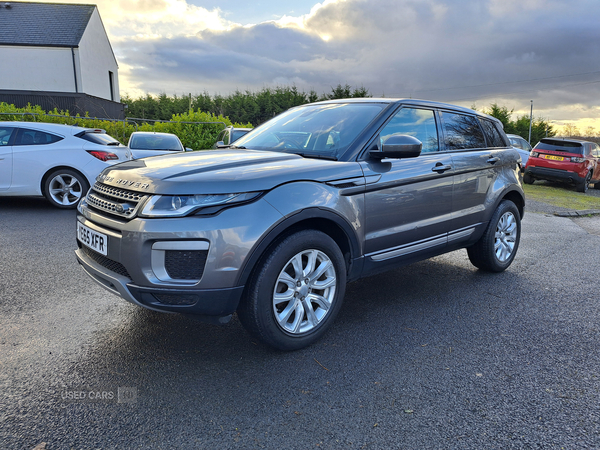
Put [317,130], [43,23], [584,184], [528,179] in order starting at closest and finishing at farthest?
1. [317,130]
2. [584,184]
3. [528,179]
4. [43,23]

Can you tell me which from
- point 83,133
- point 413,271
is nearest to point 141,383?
point 413,271

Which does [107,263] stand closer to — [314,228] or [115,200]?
[115,200]

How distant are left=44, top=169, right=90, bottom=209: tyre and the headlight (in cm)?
655

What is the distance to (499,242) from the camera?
5098mm

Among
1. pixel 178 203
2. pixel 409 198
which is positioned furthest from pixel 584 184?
pixel 178 203

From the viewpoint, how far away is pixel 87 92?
104ft

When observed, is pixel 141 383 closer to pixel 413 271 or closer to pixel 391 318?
pixel 391 318

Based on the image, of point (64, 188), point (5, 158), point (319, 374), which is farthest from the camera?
point (64, 188)

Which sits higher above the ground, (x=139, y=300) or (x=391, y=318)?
(x=139, y=300)

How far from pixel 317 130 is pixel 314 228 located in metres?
1.05

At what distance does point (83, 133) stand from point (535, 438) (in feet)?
28.8

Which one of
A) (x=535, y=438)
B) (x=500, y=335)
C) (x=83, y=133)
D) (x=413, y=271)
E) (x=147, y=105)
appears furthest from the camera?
(x=147, y=105)

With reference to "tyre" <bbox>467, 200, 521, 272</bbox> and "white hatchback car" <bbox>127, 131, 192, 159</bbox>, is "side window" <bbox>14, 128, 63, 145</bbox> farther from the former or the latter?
"tyre" <bbox>467, 200, 521, 272</bbox>

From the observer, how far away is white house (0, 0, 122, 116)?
98.9ft
